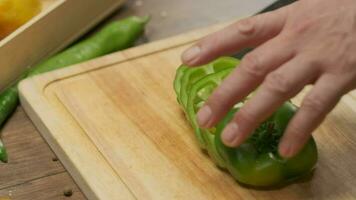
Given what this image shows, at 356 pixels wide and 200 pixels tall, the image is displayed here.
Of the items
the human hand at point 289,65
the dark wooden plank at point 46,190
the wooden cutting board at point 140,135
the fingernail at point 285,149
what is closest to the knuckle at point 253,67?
the human hand at point 289,65

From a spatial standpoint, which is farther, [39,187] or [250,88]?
[39,187]

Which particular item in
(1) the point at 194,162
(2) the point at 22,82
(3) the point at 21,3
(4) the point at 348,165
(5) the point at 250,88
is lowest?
(4) the point at 348,165

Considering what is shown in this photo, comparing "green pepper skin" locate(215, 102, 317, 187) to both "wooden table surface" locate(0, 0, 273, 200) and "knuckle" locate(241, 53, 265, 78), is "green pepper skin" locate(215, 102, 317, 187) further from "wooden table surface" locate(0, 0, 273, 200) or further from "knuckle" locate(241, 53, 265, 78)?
"wooden table surface" locate(0, 0, 273, 200)

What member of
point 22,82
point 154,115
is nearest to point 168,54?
point 154,115

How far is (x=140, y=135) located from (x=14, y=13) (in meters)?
0.39

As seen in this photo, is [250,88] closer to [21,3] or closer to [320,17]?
[320,17]

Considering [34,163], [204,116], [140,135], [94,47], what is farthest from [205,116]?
[94,47]

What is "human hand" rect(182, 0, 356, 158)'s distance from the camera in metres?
1.00

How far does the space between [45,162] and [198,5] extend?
0.68m

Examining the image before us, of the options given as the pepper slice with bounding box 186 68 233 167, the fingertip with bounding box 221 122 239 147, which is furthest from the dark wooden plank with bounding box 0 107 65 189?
the fingertip with bounding box 221 122 239 147

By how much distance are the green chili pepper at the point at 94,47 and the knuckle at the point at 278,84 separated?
0.57m

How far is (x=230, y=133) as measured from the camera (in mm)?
1035

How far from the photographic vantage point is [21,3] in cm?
145

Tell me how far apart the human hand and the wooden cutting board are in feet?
0.46
